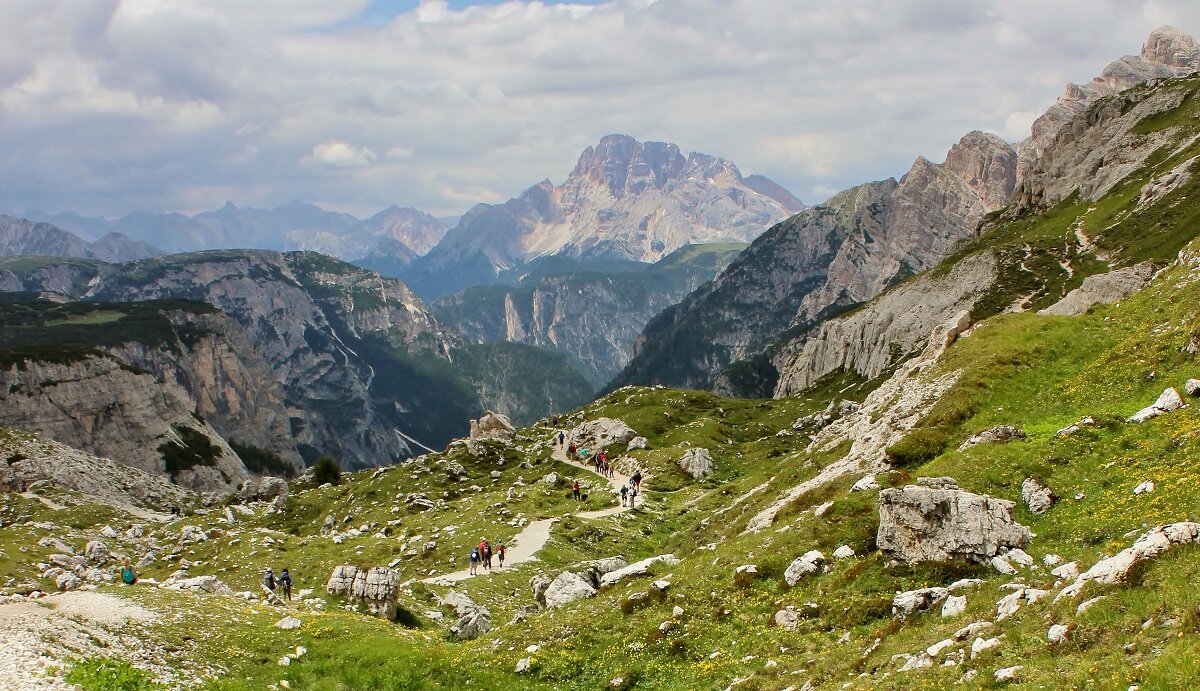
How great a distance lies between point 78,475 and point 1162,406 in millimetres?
140761

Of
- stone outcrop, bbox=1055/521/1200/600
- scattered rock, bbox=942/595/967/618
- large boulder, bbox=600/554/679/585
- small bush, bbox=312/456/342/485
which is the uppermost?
stone outcrop, bbox=1055/521/1200/600

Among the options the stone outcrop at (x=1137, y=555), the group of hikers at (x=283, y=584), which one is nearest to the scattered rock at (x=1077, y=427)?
the stone outcrop at (x=1137, y=555)

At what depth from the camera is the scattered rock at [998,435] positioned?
115 feet

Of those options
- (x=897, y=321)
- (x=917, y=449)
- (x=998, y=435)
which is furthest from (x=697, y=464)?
(x=897, y=321)

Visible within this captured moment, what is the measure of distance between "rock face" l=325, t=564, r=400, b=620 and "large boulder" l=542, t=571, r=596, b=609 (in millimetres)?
9637

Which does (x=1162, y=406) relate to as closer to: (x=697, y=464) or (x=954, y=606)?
(x=954, y=606)

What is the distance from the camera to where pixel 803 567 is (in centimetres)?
2878

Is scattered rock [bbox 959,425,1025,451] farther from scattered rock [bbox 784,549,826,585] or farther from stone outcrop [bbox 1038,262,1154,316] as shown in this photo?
stone outcrop [bbox 1038,262,1154,316]

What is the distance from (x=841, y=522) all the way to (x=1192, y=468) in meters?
12.7

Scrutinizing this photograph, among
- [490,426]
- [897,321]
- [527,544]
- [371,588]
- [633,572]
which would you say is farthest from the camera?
[897,321]

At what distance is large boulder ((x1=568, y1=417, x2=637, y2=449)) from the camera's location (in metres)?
112

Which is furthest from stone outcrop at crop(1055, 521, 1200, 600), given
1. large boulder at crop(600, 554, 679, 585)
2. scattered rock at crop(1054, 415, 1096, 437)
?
large boulder at crop(600, 554, 679, 585)

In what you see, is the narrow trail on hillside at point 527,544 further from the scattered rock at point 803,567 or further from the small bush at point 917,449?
the scattered rock at point 803,567

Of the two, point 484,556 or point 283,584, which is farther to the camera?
point 484,556
